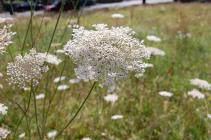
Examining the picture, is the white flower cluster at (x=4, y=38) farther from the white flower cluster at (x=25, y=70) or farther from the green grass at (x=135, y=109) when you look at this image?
the green grass at (x=135, y=109)

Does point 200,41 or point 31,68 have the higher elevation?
point 31,68

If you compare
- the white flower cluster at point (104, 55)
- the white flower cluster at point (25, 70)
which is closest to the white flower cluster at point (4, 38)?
the white flower cluster at point (25, 70)


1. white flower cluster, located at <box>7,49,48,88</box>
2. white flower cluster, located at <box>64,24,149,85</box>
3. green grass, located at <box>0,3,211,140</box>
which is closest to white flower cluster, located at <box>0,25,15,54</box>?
white flower cluster, located at <box>7,49,48,88</box>

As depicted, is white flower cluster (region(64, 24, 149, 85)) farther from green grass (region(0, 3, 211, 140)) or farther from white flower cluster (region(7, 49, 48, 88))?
green grass (region(0, 3, 211, 140))

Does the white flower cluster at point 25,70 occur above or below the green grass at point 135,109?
above

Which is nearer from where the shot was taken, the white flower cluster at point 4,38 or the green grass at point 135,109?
the white flower cluster at point 4,38

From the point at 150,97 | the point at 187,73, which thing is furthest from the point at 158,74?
the point at 150,97

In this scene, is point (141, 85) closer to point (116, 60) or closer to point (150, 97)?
point (150, 97)
